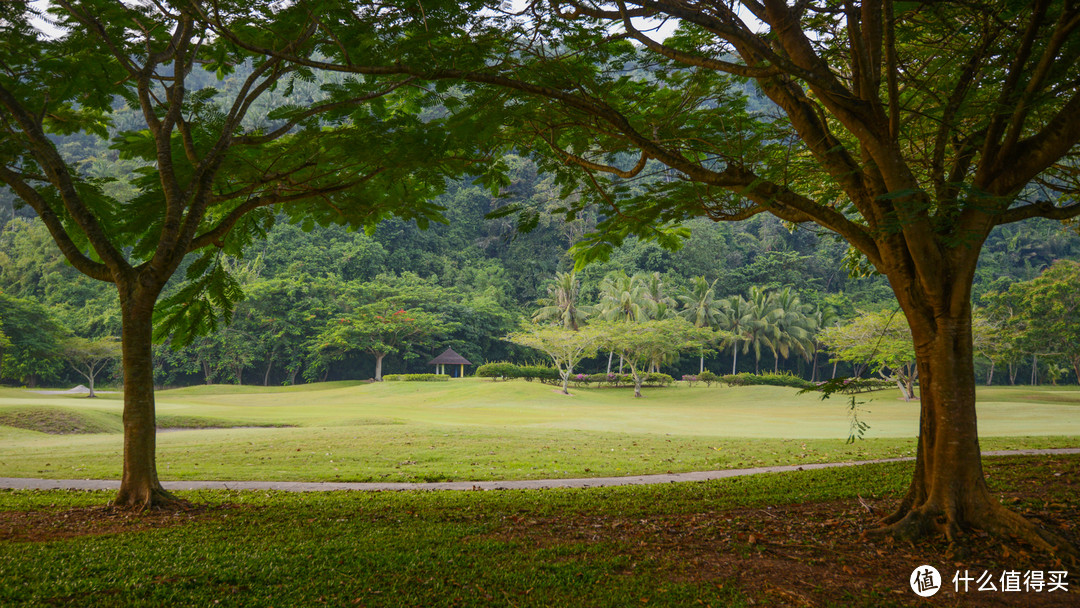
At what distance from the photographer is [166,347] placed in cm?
4969

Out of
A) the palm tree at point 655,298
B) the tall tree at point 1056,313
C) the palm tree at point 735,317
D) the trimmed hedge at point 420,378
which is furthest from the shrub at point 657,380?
the tall tree at point 1056,313

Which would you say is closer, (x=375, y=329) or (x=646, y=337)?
(x=646, y=337)

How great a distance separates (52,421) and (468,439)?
1386 cm

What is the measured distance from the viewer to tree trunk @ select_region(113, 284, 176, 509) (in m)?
7.57

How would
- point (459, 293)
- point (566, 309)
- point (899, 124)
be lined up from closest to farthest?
1. point (899, 124)
2. point (566, 309)
3. point (459, 293)

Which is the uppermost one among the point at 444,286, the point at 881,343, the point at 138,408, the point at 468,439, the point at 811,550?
the point at 444,286

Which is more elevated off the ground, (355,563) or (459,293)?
(459,293)

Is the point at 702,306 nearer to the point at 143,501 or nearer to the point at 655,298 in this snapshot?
the point at 655,298

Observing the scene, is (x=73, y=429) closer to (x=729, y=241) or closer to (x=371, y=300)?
(x=371, y=300)

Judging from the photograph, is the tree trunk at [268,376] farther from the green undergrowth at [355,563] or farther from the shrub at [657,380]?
the green undergrowth at [355,563]

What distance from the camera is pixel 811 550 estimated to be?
5.58m

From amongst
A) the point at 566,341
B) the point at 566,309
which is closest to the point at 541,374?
the point at 566,309

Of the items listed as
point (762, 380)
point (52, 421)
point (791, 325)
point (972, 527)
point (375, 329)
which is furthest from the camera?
point (791, 325)

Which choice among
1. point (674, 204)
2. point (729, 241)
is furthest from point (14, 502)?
point (729, 241)
